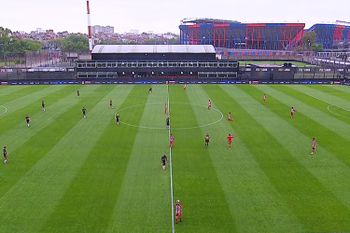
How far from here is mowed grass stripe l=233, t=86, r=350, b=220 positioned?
2355cm

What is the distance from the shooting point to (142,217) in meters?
19.6

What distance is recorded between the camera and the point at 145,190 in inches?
902

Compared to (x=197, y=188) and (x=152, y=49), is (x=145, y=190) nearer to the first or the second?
Answer: (x=197, y=188)

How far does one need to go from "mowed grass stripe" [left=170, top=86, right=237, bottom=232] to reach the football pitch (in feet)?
0.27

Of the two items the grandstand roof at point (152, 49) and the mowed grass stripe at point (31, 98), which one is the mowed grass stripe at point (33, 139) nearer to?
the mowed grass stripe at point (31, 98)

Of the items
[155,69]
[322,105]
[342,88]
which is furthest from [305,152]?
[155,69]

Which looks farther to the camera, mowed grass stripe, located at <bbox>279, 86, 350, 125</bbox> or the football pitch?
mowed grass stripe, located at <bbox>279, 86, 350, 125</bbox>

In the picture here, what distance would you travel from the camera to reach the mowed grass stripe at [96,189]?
19.0m

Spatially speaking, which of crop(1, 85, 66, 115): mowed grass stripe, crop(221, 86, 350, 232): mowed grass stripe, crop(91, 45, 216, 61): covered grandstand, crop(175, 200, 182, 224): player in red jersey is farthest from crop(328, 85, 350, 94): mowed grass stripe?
crop(175, 200, 182, 224): player in red jersey

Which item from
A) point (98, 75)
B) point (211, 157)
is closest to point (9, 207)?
point (211, 157)

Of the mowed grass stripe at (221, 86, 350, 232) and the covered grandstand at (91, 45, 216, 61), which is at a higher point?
the covered grandstand at (91, 45, 216, 61)

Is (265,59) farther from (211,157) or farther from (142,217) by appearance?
(142,217)

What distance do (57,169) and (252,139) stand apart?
61.4 ft

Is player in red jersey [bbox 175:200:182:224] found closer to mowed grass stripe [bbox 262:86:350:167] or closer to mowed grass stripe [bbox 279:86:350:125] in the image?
mowed grass stripe [bbox 262:86:350:167]
